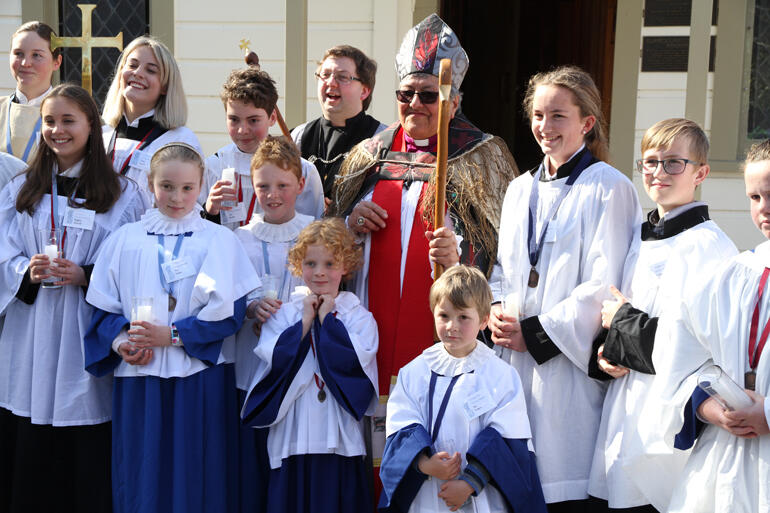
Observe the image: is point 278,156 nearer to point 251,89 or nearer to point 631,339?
point 251,89

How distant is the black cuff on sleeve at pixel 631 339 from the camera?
308 centimetres

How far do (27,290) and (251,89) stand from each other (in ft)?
4.54

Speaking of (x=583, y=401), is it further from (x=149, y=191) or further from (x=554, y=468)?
(x=149, y=191)

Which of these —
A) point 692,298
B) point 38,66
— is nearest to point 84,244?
point 38,66

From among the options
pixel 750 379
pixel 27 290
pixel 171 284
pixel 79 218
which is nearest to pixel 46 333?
pixel 27 290

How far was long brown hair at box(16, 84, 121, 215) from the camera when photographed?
12.6 feet

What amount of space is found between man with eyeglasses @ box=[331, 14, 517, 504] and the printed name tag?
3.75 feet

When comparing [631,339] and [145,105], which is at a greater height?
[145,105]

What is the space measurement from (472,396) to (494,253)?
2.65ft

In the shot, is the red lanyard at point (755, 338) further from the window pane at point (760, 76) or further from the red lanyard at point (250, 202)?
the window pane at point (760, 76)

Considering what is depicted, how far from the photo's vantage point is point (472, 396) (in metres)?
3.19

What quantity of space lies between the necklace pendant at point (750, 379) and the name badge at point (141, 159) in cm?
285

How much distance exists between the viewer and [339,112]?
5.00m

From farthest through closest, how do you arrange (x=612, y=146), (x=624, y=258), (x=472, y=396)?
1. (x=612, y=146)
2. (x=624, y=258)
3. (x=472, y=396)
